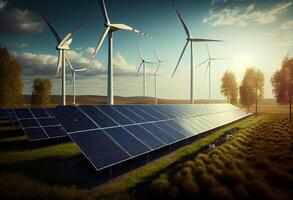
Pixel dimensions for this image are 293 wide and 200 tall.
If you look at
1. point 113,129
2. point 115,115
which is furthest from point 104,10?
point 113,129

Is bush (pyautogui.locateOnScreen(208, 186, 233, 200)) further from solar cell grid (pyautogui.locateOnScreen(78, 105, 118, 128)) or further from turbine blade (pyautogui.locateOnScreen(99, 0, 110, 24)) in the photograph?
turbine blade (pyautogui.locateOnScreen(99, 0, 110, 24))

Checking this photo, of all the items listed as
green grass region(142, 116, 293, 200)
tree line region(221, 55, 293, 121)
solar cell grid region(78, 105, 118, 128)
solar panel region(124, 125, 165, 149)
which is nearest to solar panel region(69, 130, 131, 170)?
solar cell grid region(78, 105, 118, 128)

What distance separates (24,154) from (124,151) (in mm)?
11250

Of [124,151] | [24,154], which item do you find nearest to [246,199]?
[124,151]

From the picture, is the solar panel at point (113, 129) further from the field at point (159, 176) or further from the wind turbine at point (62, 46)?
the wind turbine at point (62, 46)

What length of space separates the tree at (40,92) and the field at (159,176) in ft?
317

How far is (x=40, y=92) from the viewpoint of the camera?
379ft

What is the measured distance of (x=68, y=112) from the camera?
20109 mm

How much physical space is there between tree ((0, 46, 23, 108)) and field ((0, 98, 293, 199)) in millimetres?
60728

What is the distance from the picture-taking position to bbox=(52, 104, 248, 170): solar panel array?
612 inches

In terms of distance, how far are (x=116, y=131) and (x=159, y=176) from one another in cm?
555

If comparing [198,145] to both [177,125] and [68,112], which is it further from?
[68,112]

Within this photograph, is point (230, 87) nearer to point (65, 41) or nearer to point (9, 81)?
point (65, 41)

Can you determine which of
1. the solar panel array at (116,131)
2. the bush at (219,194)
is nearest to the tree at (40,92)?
the solar panel array at (116,131)
